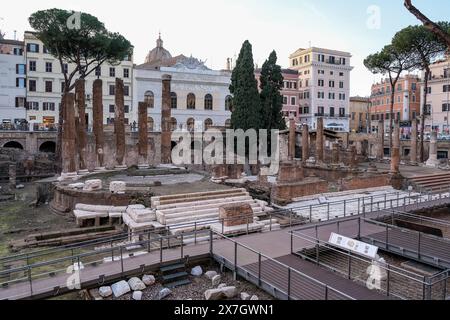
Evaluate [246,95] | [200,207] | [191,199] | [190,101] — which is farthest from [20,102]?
[200,207]

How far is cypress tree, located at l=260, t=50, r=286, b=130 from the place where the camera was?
33.6 metres

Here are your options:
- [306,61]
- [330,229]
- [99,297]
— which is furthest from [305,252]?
[306,61]

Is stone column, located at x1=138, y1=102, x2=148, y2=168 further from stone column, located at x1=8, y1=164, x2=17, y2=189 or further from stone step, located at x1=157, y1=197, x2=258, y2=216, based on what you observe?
stone step, located at x1=157, y1=197, x2=258, y2=216

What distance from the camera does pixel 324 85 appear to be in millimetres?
59125

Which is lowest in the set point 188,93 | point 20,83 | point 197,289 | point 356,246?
point 197,289

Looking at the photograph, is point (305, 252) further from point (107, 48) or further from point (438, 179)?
point (107, 48)

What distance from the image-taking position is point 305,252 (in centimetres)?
1102

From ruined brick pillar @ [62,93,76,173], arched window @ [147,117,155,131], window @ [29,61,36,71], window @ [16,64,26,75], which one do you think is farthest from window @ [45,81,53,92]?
ruined brick pillar @ [62,93,76,173]

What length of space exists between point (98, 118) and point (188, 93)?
2394cm

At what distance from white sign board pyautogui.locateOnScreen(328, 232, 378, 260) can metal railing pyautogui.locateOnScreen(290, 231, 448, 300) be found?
0.16 metres

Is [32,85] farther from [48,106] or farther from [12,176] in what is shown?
[12,176]

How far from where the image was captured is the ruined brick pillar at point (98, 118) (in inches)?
966
